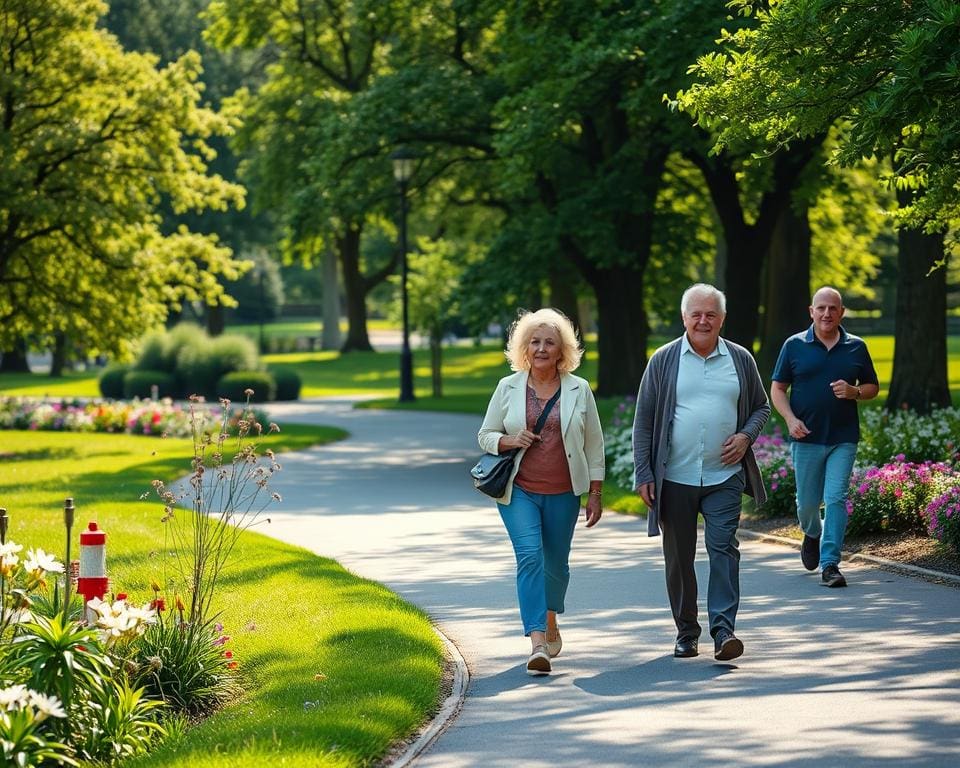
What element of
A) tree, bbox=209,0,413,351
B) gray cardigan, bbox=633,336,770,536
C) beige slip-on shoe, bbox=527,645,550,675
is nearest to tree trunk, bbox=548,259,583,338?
tree, bbox=209,0,413,351

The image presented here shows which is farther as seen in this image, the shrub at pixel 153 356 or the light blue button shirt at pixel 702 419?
the shrub at pixel 153 356

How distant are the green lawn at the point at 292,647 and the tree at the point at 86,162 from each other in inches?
381

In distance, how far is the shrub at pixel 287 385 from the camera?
4353 centimetres

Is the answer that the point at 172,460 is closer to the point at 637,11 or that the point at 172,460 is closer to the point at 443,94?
the point at 443,94

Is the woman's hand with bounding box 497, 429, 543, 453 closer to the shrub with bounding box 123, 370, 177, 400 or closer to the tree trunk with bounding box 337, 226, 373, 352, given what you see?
the shrub with bounding box 123, 370, 177, 400

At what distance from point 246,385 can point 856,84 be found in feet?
105

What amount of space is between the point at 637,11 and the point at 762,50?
10.8m

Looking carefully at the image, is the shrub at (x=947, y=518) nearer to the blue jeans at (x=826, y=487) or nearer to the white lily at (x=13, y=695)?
Answer: the blue jeans at (x=826, y=487)

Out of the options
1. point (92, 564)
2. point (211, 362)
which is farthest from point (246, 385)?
point (92, 564)

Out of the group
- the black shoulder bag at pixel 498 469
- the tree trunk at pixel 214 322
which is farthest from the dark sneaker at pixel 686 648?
the tree trunk at pixel 214 322

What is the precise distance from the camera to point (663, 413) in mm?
9047

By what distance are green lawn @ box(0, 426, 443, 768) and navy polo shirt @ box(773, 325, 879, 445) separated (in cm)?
317

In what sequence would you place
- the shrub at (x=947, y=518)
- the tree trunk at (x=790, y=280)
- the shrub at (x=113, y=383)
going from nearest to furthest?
the shrub at (x=947, y=518)
the tree trunk at (x=790, y=280)
the shrub at (x=113, y=383)

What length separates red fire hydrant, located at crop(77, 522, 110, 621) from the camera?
8.59 m
